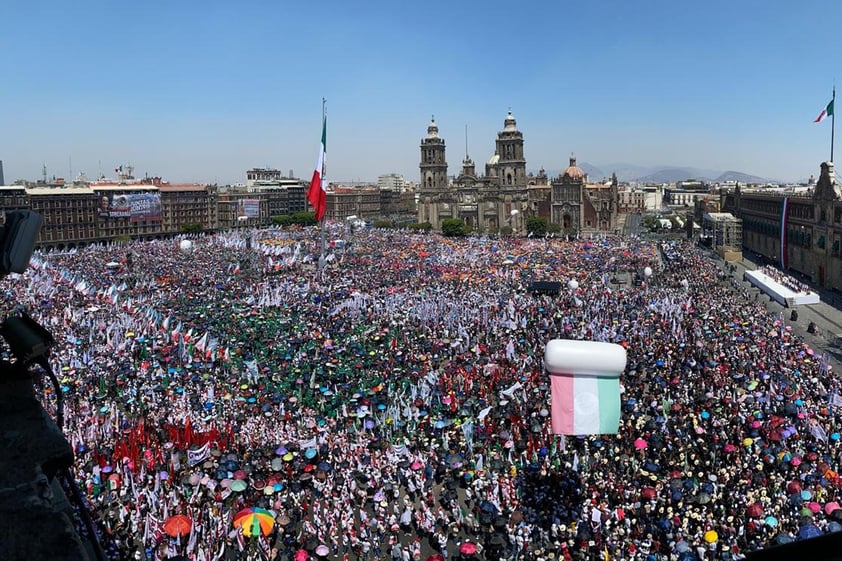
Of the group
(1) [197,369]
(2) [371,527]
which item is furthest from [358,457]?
(1) [197,369]

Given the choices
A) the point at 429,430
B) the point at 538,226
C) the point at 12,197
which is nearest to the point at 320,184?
the point at 429,430

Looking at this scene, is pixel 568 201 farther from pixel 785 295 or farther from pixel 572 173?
pixel 785 295

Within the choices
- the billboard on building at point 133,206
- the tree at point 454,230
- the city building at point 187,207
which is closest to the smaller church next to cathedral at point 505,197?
the tree at point 454,230

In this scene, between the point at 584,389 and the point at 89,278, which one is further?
the point at 89,278

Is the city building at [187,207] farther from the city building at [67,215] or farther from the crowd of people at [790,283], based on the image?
the crowd of people at [790,283]

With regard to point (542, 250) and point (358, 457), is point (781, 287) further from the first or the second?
point (358, 457)

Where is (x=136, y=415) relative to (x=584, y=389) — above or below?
below
